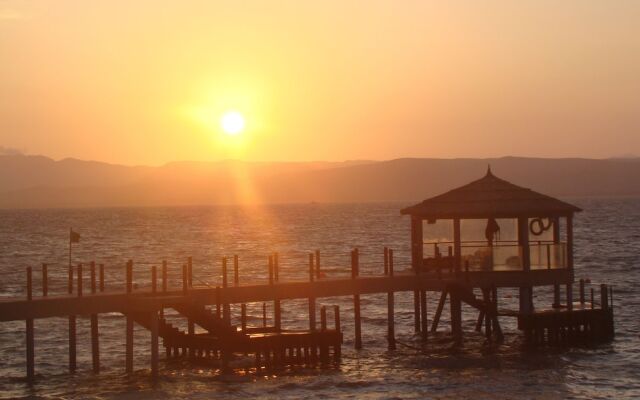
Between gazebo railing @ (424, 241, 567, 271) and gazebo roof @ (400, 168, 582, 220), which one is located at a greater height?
gazebo roof @ (400, 168, 582, 220)

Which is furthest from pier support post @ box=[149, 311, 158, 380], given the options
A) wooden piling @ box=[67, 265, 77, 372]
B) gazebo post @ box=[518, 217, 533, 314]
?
gazebo post @ box=[518, 217, 533, 314]

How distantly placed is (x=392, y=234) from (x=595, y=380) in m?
104

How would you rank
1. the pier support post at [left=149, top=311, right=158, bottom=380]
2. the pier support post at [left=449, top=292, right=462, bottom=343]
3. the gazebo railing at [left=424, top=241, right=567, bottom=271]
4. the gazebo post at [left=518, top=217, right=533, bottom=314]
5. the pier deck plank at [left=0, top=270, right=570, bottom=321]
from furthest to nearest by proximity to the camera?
1. the pier support post at [left=449, top=292, right=462, bottom=343]
2. the gazebo railing at [left=424, top=241, right=567, bottom=271]
3. the gazebo post at [left=518, top=217, right=533, bottom=314]
4. the pier support post at [left=149, top=311, right=158, bottom=380]
5. the pier deck plank at [left=0, top=270, right=570, bottom=321]

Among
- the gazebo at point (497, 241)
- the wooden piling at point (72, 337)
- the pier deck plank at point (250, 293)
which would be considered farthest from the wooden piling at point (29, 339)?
the gazebo at point (497, 241)

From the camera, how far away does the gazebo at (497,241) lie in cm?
3556

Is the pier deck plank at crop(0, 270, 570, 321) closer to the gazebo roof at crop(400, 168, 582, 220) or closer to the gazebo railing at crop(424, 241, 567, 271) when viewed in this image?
the gazebo railing at crop(424, 241, 567, 271)

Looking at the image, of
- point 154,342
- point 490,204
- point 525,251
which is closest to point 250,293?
point 154,342

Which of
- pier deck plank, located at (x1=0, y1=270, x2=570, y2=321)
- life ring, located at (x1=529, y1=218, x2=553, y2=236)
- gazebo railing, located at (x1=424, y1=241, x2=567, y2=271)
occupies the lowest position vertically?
pier deck plank, located at (x1=0, y1=270, x2=570, y2=321)

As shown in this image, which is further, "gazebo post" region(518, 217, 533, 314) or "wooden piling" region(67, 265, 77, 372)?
"gazebo post" region(518, 217, 533, 314)

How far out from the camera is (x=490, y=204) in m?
Result: 35.7

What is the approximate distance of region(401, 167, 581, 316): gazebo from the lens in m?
35.6

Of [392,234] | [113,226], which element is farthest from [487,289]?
[113,226]

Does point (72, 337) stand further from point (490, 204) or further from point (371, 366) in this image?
A: point (490, 204)

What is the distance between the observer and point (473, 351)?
36.2 m
